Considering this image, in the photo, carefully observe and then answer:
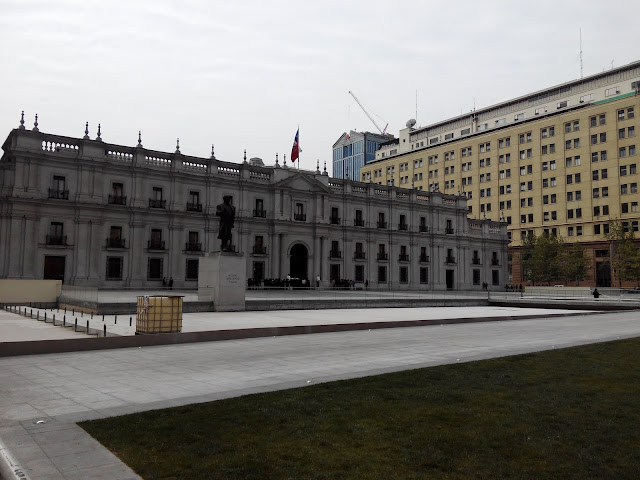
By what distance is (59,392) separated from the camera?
8.23 meters

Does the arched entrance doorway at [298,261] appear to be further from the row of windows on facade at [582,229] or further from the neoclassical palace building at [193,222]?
the row of windows on facade at [582,229]

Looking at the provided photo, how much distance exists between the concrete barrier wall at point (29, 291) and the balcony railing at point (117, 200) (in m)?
19.1

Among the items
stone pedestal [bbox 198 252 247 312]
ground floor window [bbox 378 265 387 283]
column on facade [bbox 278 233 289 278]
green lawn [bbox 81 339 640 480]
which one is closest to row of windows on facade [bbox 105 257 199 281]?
column on facade [bbox 278 233 289 278]

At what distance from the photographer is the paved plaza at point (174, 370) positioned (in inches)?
213

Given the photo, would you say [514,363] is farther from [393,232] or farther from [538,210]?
[538,210]

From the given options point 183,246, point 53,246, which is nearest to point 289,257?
point 183,246

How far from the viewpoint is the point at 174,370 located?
34.1 feet

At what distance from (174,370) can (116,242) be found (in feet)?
134

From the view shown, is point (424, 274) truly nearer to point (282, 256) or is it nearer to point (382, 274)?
point (382, 274)

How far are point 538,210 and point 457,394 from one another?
83.2 m

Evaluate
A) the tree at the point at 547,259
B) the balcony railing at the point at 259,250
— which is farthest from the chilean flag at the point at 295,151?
the tree at the point at 547,259

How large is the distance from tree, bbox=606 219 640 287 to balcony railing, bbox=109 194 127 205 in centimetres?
5903

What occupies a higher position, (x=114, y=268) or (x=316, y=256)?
(x=316, y=256)

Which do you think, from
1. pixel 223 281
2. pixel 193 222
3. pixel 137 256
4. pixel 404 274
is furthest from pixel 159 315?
pixel 404 274
